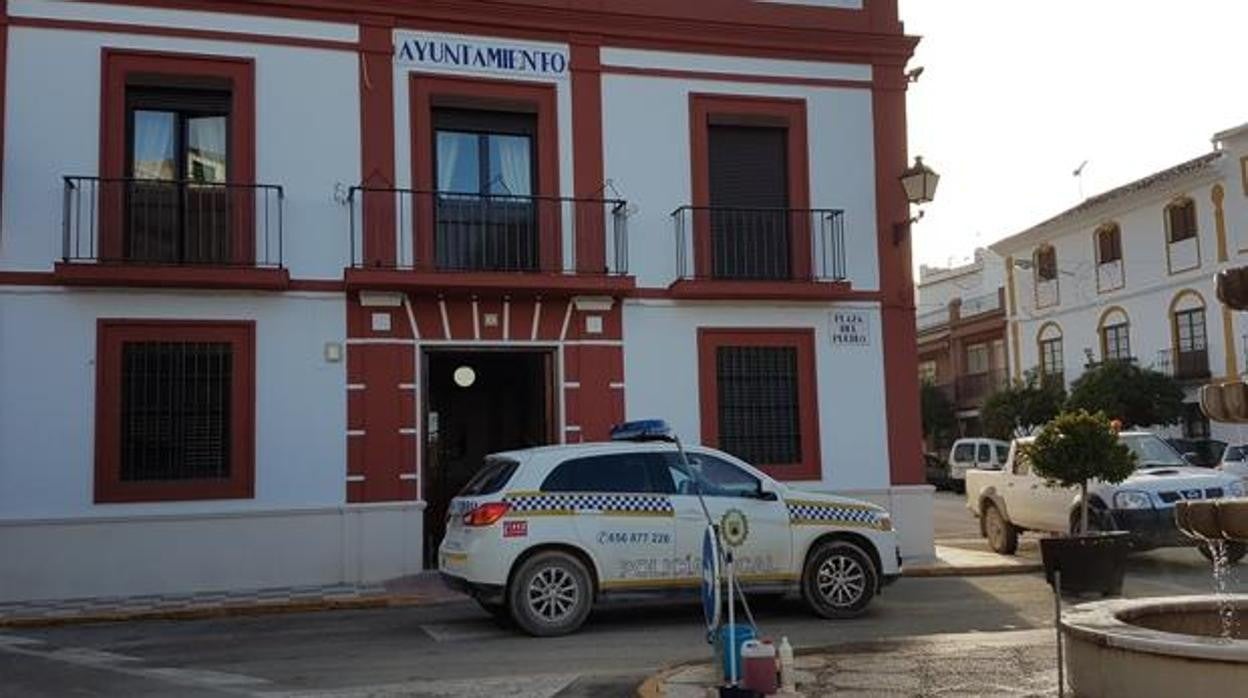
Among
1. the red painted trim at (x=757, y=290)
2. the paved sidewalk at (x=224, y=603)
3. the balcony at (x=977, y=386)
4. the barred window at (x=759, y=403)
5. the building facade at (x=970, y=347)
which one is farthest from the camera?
the building facade at (x=970, y=347)

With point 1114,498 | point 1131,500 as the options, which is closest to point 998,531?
point 1114,498

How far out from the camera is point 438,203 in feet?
51.6

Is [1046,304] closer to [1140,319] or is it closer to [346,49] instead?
[1140,319]

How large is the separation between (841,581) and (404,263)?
22.5 feet

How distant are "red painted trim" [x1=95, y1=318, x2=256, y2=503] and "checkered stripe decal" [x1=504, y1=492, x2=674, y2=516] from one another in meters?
5.18

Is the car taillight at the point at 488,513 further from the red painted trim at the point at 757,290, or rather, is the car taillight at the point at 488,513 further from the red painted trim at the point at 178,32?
the red painted trim at the point at 178,32

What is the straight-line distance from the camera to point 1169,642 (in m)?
6.00

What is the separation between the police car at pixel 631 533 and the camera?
1084 centimetres

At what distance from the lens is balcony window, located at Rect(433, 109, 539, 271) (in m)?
15.8

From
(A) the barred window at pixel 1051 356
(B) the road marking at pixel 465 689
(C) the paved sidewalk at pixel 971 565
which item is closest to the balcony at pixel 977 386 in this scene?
(A) the barred window at pixel 1051 356

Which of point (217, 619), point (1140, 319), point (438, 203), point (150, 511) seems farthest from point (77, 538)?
point (1140, 319)

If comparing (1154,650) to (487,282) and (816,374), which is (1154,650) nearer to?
(487,282)

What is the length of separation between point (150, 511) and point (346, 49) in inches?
242

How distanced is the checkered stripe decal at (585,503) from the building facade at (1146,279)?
91.9 feet
